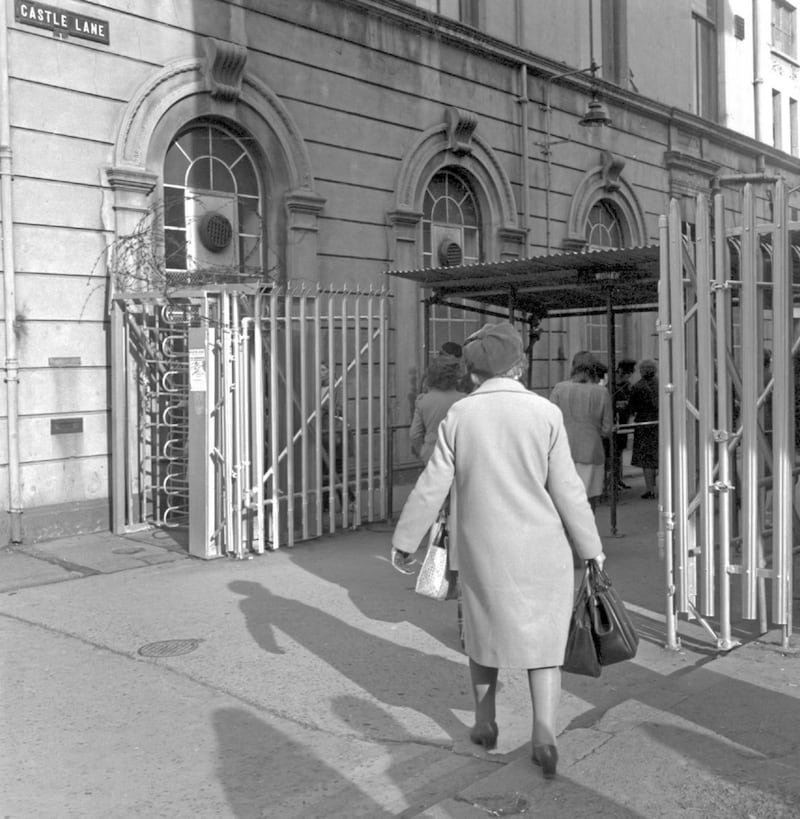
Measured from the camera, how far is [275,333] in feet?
31.2

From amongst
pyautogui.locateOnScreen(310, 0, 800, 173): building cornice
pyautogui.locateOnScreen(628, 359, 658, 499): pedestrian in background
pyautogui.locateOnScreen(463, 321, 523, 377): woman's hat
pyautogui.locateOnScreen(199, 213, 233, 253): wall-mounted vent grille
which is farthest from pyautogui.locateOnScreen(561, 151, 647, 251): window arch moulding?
pyautogui.locateOnScreen(463, 321, 523, 377): woman's hat

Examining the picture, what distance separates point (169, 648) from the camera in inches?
259

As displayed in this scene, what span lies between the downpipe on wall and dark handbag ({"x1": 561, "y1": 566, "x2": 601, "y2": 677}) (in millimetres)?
6765

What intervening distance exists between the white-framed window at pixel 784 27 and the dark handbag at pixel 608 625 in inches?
1007

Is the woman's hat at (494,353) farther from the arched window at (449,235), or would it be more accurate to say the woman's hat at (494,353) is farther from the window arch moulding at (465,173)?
the arched window at (449,235)

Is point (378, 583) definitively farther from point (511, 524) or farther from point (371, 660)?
point (511, 524)

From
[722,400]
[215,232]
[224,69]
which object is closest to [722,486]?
[722,400]

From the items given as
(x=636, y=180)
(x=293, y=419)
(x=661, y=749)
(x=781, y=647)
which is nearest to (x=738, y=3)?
(x=636, y=180)

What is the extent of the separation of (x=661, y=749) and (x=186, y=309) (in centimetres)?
638

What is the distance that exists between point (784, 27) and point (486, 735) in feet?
90.0

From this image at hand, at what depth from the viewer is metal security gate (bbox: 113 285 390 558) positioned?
919 centimetres

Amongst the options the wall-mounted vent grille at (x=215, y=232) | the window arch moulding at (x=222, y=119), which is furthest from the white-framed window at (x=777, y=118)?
the wall-mounted vent grille at (x=215, y=232)

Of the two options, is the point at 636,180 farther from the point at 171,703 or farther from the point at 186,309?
the point at 171,703

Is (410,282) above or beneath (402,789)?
above
